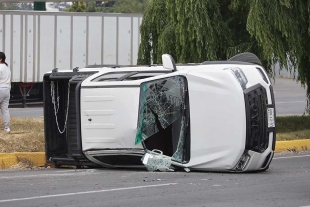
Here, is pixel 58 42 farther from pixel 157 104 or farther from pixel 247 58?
pixel 157 104

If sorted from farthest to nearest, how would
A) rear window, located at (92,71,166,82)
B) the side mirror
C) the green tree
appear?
1. the green tree
2. rear window, located at (92,71,166,82)
3. the side mirror

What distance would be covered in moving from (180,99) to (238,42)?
730cm

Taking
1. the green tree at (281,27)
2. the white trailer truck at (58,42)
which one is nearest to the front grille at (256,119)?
the green tree at (281,27)

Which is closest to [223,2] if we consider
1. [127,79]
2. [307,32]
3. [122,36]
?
[307,32]

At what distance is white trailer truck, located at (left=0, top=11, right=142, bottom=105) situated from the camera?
94.0 ft

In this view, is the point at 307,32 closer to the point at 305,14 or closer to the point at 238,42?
the point at 305,14

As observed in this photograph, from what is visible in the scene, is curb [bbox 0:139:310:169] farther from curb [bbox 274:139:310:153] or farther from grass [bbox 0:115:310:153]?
curb [bbox 274:139:310:153]

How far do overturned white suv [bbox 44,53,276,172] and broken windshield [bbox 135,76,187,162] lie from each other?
14 mm

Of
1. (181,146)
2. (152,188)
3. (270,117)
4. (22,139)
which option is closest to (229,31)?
(22,139)

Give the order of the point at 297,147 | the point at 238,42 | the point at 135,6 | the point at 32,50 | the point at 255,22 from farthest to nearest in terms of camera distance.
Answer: the point at 135,6 < the point at 32,50 < the point at 238,42 < the point at 255,22 < the point at 297,147

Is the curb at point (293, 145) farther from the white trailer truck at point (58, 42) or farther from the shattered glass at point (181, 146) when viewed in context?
the white trailer truck at point (58, 42)

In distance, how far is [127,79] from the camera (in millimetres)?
12172

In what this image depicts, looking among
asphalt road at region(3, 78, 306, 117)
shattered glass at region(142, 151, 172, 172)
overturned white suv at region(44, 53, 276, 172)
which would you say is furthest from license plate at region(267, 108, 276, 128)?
asphalt road at region(3, 78, 306, 117)

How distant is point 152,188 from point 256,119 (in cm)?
219
